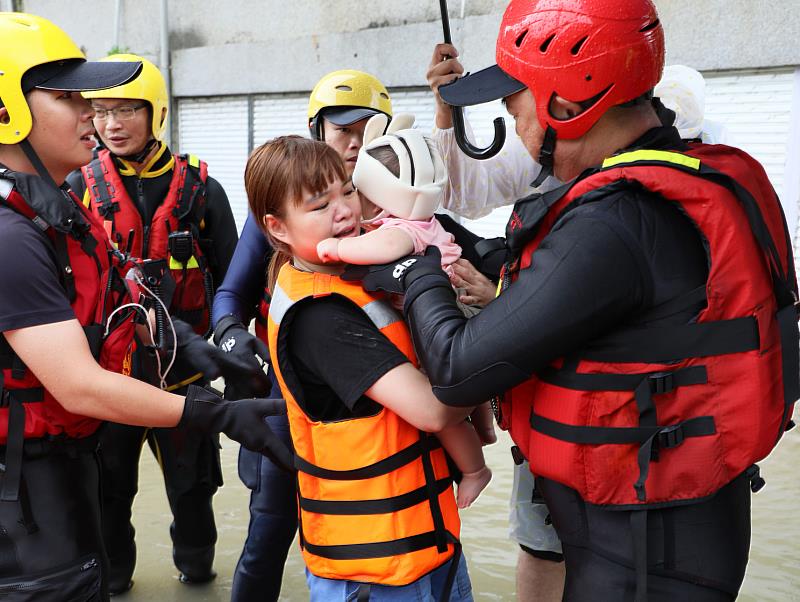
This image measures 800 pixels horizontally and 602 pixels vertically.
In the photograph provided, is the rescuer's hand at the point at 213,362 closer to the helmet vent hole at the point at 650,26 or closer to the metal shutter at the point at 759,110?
the helmet vent hole at the point at 650,26

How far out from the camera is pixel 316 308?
1.94 metres

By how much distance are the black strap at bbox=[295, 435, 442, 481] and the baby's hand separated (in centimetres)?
47

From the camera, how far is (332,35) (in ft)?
28.6

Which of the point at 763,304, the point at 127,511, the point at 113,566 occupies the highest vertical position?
the point at 763,304

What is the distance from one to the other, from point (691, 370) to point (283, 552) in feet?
6.01

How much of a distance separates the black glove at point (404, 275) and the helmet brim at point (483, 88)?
0.36m

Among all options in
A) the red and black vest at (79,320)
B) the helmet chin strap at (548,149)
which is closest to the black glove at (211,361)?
the red and black vest at (79,320)

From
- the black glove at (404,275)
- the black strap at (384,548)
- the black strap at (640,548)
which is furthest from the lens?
the black strap at (384,548)

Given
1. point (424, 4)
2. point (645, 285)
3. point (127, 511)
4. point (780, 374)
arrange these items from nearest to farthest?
point (645, 285) < point (780, 374) < point (127, 511) < point (424, 4)

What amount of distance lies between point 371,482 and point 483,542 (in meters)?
2.29

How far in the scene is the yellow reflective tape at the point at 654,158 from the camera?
Answer: 167cm

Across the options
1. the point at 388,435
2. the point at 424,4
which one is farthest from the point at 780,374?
the point at 424,4

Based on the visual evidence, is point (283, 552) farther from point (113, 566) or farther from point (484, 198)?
point (484, 198)

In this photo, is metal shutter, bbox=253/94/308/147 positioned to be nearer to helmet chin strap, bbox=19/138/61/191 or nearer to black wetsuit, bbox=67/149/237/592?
black wetsuit, bbox=67/149/237/592
